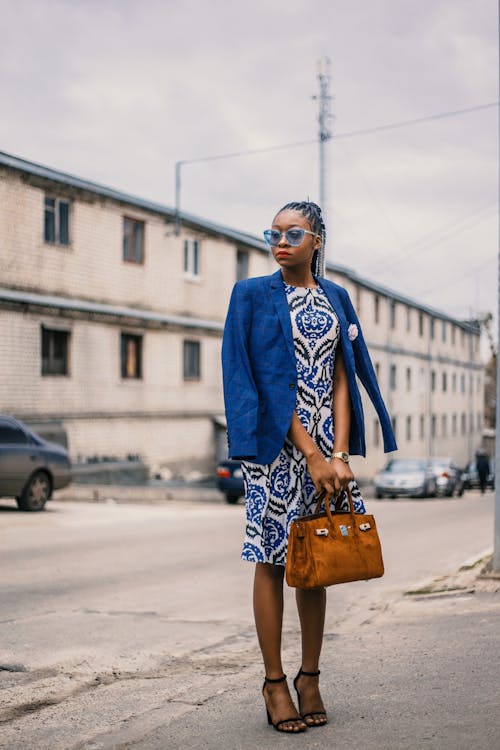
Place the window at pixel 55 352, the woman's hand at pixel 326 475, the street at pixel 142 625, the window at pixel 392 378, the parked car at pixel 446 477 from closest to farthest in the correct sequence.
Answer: the woman's hand at pixel 326 475 → the street at pixel 142 625 → the window at pixel 55 352 → the parked car at pixel 446 477 → the window at pixel 392 378

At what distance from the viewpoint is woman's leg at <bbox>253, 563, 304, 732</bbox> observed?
3.87 meters

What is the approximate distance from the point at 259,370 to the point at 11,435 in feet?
43.4

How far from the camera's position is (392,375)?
52.6 m

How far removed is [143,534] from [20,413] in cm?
1189

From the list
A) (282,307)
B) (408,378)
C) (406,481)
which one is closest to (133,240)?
(406,481)

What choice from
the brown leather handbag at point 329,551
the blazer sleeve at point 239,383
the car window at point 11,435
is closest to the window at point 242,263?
the car window at point 11,435

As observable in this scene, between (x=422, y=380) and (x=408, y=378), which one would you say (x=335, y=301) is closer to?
(x=408, y=378)

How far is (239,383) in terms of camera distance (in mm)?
3891

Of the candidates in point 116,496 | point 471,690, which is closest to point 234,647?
point 471,690

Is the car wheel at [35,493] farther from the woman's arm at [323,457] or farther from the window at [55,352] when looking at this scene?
the woman's arm at [323,457]

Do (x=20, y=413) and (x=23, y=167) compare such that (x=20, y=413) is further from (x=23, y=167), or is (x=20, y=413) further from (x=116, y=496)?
(x=23, y=167)

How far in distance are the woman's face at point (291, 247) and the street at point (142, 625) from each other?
71.3 inches

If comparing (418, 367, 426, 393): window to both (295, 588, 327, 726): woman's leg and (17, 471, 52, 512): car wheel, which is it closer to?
(17, 471, 52, 512): car wheel

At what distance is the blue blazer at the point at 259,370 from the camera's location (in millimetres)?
3848
